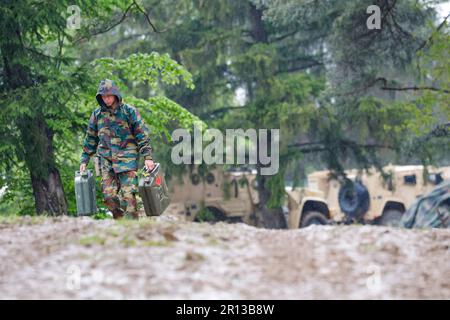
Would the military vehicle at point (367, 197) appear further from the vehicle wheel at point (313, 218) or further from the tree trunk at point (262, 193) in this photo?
the tree trunk at point (262, 193)

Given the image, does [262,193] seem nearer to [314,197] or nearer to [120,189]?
[314,197]

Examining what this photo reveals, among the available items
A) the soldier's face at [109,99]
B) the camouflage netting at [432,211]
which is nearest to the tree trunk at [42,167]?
the soldier's face at [109,99]

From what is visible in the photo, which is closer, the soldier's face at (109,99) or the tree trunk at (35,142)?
the soldier's face at (109,99)

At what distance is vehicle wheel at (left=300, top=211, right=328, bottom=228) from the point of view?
27.0 metres

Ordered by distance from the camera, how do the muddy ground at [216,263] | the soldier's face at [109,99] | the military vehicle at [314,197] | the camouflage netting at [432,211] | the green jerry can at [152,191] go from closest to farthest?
the muddy ground at [216,263], the green jerry can at [152,191], the soldier's face at [109,99], the camouflage netting at [432,211], the military vehicle at [314,197]

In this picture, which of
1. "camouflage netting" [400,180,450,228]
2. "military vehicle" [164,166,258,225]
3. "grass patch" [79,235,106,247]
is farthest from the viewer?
"military vehicle" [164,166,258,225]

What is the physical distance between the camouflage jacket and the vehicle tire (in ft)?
53.7

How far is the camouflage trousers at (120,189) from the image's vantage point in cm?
1080

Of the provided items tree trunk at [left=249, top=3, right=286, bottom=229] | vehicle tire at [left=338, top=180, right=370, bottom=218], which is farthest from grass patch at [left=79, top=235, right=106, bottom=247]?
vehicle tire at [left=338, top=180, right=370, bottom=218]

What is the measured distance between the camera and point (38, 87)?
13.8 meters

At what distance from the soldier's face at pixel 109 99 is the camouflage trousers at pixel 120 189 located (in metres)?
0.72

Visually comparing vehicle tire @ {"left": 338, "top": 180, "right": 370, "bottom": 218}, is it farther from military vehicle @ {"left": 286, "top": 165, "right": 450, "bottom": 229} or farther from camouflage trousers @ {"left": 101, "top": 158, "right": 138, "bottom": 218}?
camouflage trousers @ {"left": 101, "top": 158, "right": 138, "bottom": 218}

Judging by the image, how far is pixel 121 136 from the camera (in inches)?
424

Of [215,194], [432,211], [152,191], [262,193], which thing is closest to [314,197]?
[262,193]
